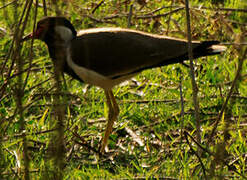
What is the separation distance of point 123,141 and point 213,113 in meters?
0.72

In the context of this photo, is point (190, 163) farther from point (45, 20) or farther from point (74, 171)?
point (45, 20)

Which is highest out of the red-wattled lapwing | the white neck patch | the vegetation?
the white neck patch

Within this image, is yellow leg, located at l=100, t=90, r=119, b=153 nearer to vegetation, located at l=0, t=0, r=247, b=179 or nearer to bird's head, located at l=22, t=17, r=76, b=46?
vegetation, located at l=0, t=0, r=247, b=179

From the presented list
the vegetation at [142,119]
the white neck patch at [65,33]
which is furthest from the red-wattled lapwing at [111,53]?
the vegetation at [142,119]

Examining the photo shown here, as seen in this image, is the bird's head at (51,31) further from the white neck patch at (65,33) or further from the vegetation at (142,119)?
the vegetation at (142,119)

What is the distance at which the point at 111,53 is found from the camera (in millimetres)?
3221

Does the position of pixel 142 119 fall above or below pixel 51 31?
below

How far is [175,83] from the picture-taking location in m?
4.06


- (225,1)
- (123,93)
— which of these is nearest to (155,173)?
(123,93)

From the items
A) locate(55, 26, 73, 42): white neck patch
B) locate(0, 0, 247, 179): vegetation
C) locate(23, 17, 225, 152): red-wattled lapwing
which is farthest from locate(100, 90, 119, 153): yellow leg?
locate(55, 26, 73, 42): white neck patch

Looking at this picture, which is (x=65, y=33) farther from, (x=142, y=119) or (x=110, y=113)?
(x=142, y=119)

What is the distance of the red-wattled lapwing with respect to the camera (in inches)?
124

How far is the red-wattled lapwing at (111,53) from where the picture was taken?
314 centimetres

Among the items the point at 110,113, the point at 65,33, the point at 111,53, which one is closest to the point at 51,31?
the point at 65,33
